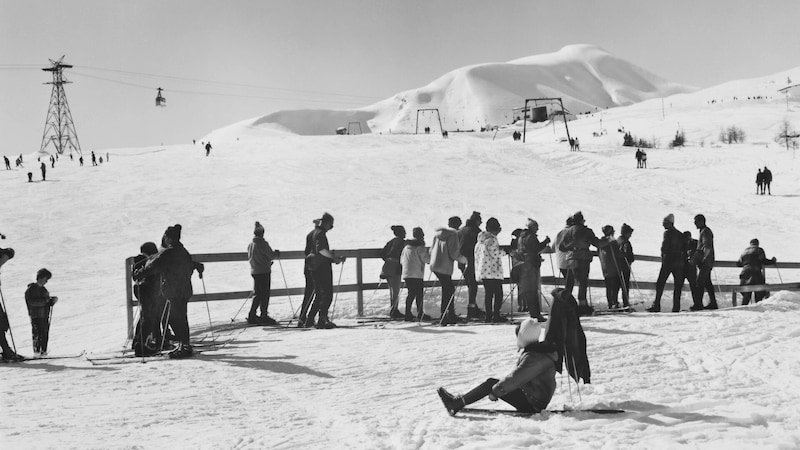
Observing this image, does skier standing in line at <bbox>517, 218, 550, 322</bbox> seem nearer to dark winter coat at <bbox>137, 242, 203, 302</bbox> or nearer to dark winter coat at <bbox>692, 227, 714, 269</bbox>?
dark winter coat at <bbox>692, 227, 714, 269</bbox>

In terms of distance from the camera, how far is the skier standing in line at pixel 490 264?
40.7 feet

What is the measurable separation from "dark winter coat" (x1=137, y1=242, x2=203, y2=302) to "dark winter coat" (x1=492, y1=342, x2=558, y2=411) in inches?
194

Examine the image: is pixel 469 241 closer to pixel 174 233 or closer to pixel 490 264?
pixel 490 264

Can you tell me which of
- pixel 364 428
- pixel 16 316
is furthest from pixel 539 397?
pixel 16 316

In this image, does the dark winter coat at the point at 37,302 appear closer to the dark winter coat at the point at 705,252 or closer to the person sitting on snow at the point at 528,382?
the person sitting on snow at the point at 528,382

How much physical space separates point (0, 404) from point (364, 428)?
384cm

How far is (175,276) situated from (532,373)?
522cm

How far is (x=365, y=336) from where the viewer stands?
11.7 metres

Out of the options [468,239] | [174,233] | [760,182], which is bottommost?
[468,239]

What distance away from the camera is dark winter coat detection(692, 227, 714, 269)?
1395 cm

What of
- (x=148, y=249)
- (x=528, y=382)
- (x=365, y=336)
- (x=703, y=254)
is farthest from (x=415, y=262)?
(x=528, y=382)

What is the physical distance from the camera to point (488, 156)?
4756 centimetres

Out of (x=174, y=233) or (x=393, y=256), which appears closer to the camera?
(x=174, y=233)

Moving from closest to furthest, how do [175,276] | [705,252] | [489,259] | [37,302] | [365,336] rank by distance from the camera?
[175,276] < [37,302] < [365,336] < [489,259] < [705,252]
